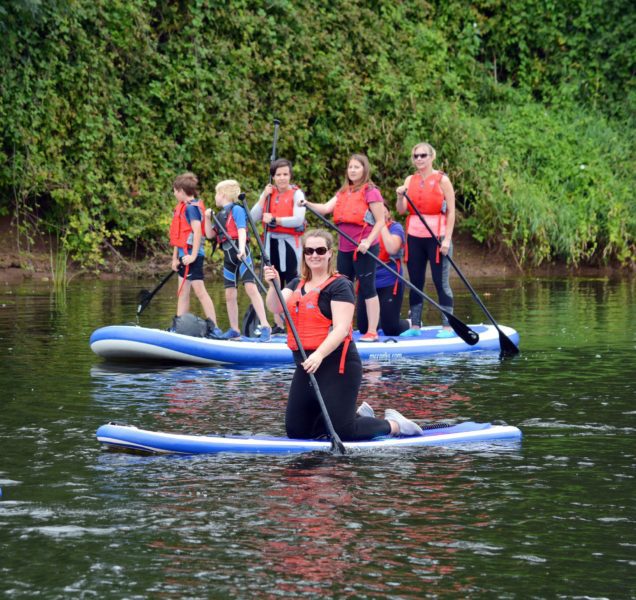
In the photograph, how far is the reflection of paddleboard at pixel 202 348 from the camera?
1151 cm

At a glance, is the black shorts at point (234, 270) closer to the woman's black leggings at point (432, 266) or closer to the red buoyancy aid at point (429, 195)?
the woman's black leggings at point (432, 266)

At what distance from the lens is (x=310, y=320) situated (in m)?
7.84

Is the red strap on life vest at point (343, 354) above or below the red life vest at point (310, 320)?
below

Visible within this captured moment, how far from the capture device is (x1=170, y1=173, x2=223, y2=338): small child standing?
40.8 ft

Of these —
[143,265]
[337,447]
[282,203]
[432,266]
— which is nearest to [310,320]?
[337,447]

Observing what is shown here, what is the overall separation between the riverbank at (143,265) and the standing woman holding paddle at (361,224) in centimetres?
874

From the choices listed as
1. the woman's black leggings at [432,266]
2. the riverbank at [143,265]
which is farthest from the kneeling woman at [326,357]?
the riverbank at [143,265]

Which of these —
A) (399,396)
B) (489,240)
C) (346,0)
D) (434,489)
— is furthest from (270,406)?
(346,0)

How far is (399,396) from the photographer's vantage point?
977cm

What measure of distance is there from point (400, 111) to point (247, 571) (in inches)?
779

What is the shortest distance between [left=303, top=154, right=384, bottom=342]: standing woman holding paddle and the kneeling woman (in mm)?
4256

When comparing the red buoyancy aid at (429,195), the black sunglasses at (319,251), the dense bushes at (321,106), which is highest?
Result: the dense bushes at (321,106)

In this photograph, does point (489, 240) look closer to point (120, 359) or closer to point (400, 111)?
point (400, 111)

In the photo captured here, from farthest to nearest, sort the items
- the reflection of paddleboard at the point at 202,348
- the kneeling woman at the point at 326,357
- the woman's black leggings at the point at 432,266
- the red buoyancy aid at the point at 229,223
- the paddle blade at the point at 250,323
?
1. the paddle blade at the point at 250,323
2. the woman's black leggings at the point at 432,266
3. the red buoyancy aid at the point at 229,223
4. the reflection of paddleboard at the point at 202,348
5. the kneeling woman at the point at 326,357
